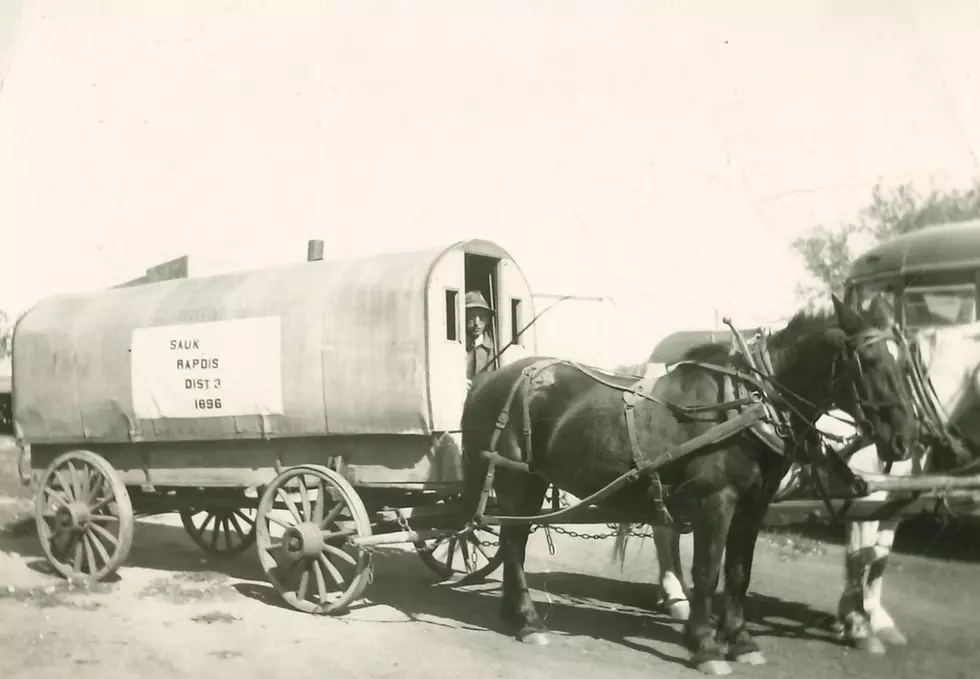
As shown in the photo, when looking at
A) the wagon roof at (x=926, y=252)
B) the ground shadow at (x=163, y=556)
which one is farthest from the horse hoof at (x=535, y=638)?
the wagon roof at (x=926, y=252)

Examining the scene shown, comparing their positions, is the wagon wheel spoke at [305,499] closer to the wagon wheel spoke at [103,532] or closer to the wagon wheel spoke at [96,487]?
the wagon wheel spoke at [103,532]

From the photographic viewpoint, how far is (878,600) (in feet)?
17.5

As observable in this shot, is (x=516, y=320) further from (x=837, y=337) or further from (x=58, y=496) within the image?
(x=58, y=496)

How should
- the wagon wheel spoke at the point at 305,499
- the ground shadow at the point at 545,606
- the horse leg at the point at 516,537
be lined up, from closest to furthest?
the ground shadow at the point at 545,606 → the horse leg at the point at 516,537 → the wagon wheel spoke at the point at 305,499

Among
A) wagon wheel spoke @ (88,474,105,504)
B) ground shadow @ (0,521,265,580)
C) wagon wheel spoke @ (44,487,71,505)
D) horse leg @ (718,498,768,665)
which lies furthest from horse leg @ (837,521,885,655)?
wagon wheel spoke @ (44,487,71,505)

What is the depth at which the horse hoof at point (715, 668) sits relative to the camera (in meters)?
4.56

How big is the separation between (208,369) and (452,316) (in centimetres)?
197

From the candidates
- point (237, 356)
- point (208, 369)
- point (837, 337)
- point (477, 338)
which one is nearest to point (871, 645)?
point (837, 337)

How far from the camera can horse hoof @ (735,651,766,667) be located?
15.8 feet

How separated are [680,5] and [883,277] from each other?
175 inches

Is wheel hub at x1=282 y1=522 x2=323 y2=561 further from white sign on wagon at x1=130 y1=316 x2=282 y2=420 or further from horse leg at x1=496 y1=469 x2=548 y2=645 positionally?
horse leg at x1=496 y1=469 x2=548 y2=645

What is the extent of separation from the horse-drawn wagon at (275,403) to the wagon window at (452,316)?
0.01 metres

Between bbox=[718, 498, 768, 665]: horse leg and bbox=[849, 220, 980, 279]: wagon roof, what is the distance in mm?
4069

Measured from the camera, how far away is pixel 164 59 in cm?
564
